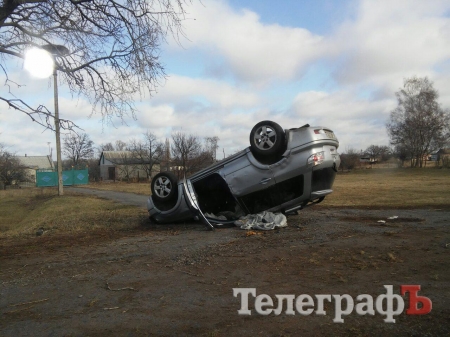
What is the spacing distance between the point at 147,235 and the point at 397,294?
5.80 meters

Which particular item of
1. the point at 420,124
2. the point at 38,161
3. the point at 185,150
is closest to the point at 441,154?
the point at 420,124

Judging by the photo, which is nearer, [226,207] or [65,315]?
[65,315]

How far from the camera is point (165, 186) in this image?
31.3 ft

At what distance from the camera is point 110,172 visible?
6725cm

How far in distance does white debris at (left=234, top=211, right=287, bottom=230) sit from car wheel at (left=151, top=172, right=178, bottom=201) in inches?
70.0

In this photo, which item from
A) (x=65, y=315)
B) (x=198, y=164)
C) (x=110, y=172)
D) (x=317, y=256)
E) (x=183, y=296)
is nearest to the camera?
(x=65, y=315)

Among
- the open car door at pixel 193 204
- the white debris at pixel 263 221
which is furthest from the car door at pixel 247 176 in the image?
the open car door at pixel 193 204

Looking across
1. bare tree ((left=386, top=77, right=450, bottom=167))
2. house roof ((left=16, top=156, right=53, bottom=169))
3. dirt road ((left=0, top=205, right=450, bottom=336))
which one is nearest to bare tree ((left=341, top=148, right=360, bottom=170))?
bare tree ((left=386, top=77, right=450, bottom=167))

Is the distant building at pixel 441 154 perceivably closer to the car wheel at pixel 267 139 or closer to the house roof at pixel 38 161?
the car wheel at pixel 267 139

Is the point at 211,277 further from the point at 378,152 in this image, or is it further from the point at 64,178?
the point at 378,152

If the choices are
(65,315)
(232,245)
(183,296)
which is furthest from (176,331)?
(232,245)

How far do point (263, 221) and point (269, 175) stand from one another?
1.10 m

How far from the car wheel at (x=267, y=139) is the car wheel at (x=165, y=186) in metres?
2.26

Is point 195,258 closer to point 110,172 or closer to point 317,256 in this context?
point 317,256
